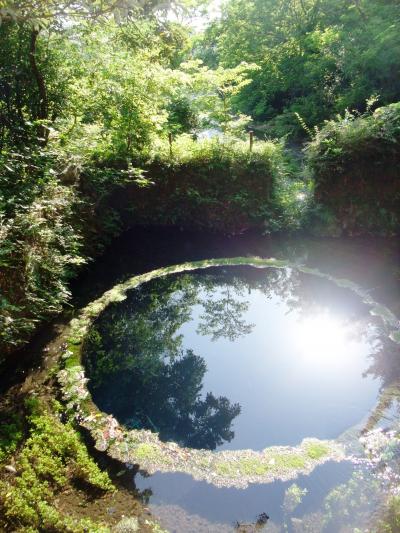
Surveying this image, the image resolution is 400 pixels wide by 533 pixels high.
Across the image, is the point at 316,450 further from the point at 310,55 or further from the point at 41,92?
the point at 310,55

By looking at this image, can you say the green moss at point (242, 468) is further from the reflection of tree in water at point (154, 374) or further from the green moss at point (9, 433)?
the green moss at point (9, 433)

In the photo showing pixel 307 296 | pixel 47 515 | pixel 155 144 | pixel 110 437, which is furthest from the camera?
pixel 155 144

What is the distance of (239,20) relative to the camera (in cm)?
2017

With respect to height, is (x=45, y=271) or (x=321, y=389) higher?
(x=45, y=271)

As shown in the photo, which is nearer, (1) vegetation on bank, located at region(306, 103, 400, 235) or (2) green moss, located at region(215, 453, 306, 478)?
(2) green moss, located at region(215, 453, 306, 478)

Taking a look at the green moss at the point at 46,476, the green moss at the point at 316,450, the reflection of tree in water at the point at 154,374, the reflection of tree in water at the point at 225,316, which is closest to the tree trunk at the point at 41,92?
the reflection of tree in water at the point at 154,374

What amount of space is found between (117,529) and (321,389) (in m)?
3.05

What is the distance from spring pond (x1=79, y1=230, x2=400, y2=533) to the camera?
12.9ft

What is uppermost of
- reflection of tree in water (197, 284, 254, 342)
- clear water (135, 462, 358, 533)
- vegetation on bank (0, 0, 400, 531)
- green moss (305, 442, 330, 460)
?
vegetation on bank (0, 0, 400, 531)

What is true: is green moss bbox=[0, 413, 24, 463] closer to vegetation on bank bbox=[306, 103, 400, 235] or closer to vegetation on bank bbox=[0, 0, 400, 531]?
vegetation on bank bbox=[0, 0, 400, 531]

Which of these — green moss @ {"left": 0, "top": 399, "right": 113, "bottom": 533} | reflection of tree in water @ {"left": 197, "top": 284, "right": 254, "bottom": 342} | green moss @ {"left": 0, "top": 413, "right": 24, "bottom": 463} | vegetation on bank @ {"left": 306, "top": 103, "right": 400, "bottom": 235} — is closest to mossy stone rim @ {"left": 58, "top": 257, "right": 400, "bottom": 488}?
green moss @ {"left": 0, "top": 399, "right": 113, "bottom": 533}

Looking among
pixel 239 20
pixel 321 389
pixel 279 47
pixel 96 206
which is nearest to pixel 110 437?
pixel 321 389

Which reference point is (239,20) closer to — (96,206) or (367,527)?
(96,206)

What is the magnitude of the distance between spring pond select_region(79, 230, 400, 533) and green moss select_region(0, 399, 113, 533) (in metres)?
0.61
